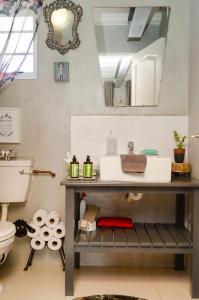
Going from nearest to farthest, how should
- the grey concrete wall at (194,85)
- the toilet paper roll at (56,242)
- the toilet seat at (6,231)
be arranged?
the toilet seat at (6,231) → the grey concrete wall at (194,85) → the toilet paper roll at (56,242)

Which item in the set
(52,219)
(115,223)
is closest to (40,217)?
(52,219)

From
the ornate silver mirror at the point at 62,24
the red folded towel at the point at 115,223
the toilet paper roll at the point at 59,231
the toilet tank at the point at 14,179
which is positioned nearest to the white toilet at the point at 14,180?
the toilet tank at the point at 14,179

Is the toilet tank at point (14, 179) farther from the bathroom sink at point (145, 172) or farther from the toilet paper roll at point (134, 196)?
the toilet paper roll at point (134, 196)

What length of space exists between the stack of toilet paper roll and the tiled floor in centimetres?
21

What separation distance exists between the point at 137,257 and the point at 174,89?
145cm

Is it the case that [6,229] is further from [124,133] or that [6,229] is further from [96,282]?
[124,133]

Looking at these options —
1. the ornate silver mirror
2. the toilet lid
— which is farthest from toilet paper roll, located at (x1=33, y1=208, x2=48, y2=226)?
the ornate silver mirror

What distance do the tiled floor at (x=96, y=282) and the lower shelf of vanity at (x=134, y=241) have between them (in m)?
0.32

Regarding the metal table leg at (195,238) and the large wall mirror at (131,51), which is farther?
the large wall mirror at (131,51)

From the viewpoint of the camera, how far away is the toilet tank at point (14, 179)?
2.39 metres

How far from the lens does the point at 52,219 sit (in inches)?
98.1

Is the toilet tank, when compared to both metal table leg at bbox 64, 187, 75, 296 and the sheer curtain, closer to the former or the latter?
metal table leg at bbox 64, 187, 75, 296

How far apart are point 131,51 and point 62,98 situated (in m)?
0.70

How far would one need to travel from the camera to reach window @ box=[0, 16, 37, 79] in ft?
8.25
